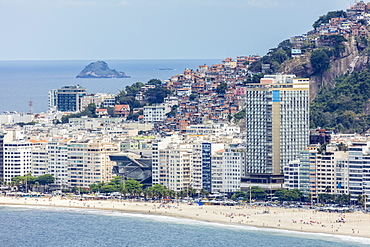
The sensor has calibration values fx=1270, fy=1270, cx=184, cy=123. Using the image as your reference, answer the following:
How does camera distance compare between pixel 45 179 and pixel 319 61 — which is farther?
pixel 319 61

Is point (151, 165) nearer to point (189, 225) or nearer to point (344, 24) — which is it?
point (189, 225)

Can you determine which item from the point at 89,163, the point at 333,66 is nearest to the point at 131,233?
the point at 89,163

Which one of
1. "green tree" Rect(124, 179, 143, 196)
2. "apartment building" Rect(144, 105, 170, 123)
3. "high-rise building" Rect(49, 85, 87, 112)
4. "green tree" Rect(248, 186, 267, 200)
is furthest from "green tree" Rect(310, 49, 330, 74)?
"green tree" Rect(248, 186, 267, 200)

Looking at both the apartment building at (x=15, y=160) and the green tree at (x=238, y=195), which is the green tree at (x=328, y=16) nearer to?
the apartment building at (x=15, y=160)

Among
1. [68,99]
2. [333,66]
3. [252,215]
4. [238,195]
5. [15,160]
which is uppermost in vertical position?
[333,66]

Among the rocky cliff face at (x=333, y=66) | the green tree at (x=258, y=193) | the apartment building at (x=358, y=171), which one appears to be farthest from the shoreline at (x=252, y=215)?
the rocky cliff face at (x=333, y=66)

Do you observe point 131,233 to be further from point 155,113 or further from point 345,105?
point 155,113
